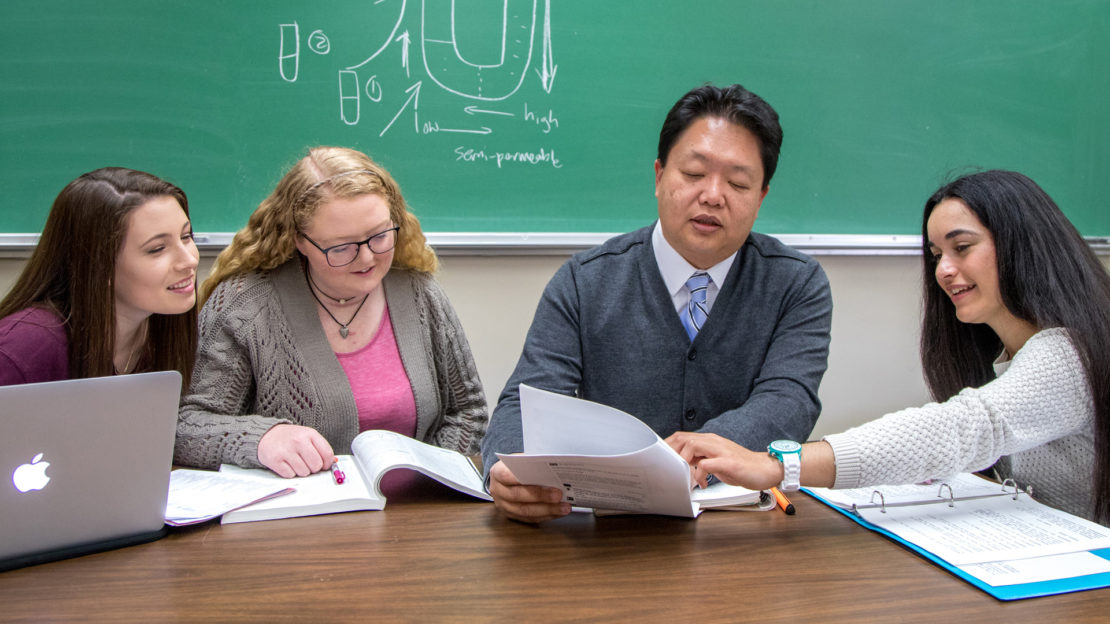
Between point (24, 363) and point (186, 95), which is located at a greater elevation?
point (186, 95)

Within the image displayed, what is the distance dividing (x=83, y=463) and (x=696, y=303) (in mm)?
1140

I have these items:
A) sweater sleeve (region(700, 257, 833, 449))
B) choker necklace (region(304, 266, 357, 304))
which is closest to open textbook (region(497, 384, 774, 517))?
sweater sleeve (region(700, 257, 833, 449))

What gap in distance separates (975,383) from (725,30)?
1.35 m

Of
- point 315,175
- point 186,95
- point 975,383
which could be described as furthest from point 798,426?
point 186,95

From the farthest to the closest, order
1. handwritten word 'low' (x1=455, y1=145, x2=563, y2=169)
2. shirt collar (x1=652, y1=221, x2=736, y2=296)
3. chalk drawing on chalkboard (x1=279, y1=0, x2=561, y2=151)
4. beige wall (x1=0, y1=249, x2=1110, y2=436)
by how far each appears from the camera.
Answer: beige wall (x1=0, y1=249, x2=1110, y2=436), handwritten word 'low' (x1=455, y1=145, x2=563, y2=169), chalk drawing on chalkboard (x1=279, y1=0, x2=561, y2=151), shirt collar (x1=652, y1=221, x2=736, y2=296)

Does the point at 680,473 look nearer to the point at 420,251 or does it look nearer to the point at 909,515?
the point at 909,515

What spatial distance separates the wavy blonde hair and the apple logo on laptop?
0.79 meters

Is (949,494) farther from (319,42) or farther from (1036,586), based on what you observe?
(319,42)

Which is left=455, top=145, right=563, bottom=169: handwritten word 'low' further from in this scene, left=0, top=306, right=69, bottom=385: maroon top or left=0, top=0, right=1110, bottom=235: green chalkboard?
left=0, top=306, right=69, bottom=385: maroon top

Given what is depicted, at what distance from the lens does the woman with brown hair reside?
4.19 ft

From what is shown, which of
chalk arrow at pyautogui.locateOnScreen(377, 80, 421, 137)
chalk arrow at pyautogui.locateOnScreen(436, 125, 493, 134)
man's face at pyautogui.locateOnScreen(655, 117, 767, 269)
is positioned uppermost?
chalk arrow at pyautogui.locateOnScreen(377, 80, 421, 137)

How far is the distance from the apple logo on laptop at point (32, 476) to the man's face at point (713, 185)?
1.14 meters

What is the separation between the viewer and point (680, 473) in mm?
990

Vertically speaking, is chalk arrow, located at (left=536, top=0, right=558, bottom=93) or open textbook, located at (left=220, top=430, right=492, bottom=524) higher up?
chalk arrow, located at (left=536, top=0, right=558, bottom=93)
